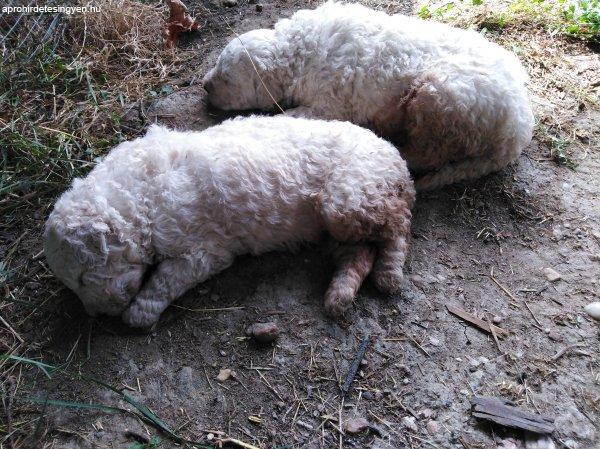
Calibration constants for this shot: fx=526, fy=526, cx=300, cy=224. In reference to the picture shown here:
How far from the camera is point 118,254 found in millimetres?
2912

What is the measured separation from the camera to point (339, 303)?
3.13 meters

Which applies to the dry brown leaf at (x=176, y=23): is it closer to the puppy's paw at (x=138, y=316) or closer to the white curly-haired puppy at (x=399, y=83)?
the white curly-haired puppy at (x=399, y=83)

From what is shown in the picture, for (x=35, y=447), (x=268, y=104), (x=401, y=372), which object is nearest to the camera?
(x=35, y=447)

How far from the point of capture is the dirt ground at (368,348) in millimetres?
2713

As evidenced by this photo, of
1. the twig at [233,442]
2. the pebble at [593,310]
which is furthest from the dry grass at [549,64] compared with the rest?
the twig at [233,442]

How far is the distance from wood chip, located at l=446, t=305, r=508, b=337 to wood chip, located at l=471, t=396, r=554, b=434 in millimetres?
474

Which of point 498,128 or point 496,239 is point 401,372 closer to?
point 496,239

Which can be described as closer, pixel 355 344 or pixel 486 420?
pixel 486 420

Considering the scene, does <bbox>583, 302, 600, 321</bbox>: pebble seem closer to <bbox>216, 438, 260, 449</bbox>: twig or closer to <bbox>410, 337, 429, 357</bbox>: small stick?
<bbox>410, 337, 429, 357</bbox>: small stick

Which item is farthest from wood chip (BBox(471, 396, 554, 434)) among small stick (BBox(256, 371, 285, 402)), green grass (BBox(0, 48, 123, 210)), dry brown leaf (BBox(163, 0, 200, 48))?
dry brown leaf (BBox(163, 0, 200, 48))

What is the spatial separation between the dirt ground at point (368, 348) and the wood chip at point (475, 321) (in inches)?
1.5

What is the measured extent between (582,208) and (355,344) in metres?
2.14

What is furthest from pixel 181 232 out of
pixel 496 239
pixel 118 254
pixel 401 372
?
pixel 496 239

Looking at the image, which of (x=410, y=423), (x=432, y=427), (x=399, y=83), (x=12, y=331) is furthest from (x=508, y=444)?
(x=12, y=331)
